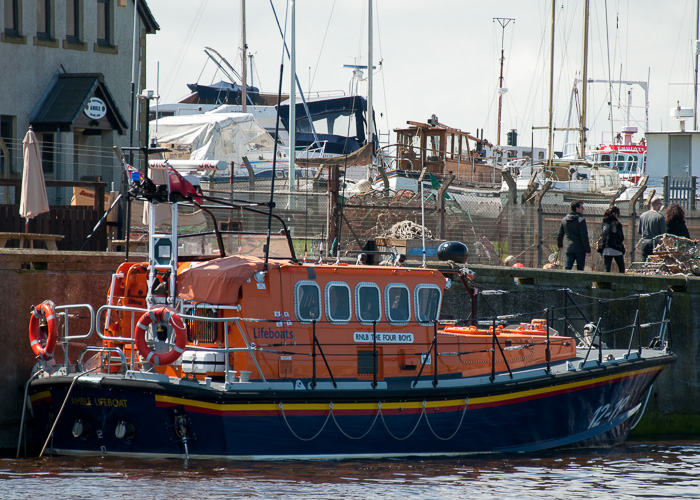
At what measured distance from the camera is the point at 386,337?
11.0 m

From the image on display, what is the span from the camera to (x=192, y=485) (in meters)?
8.97

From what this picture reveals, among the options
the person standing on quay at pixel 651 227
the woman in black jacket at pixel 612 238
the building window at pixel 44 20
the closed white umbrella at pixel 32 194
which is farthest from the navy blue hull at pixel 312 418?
the building window at pixel 44 20

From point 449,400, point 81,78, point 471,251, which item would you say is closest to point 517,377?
point 449,400

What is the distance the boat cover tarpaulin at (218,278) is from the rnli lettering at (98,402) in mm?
1289

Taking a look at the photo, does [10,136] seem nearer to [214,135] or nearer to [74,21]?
[74,21]

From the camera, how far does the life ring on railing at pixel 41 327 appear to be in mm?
10227

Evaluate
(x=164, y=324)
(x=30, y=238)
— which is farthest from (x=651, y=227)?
(x=30, y=238)

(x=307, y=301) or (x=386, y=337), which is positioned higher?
(x=307, y=301)

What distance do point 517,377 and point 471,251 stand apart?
250 inches

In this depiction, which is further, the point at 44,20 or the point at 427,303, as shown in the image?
the point at 44,20

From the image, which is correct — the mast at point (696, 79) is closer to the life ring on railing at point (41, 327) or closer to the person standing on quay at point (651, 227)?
the person standing on quay at point (651, 227)

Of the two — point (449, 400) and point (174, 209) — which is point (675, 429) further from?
point (174, 209)

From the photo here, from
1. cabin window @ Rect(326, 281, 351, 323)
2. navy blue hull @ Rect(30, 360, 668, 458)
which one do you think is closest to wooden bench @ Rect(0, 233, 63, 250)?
navy blue hull @ Rect(30, 360, 668, 458)

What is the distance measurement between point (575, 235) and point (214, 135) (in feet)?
66.1
